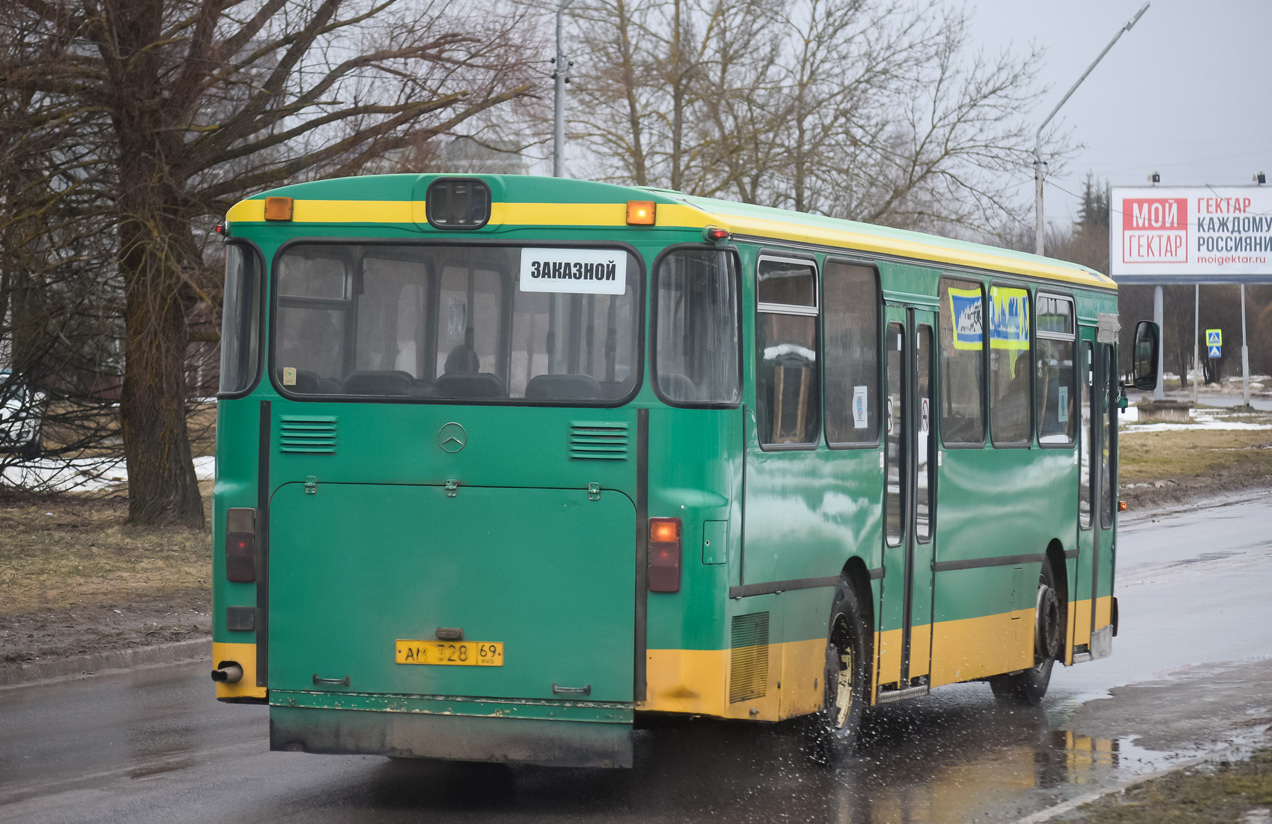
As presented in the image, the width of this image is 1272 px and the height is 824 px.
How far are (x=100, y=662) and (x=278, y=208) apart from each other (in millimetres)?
5844

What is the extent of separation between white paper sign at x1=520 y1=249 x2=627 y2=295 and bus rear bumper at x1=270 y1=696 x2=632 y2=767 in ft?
6.05

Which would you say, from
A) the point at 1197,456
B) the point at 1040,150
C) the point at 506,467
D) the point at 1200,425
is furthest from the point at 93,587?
the point at 1200,425

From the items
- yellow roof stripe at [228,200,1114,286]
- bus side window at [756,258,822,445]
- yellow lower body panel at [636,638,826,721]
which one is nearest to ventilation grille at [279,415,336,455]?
yellow roof stripe at [228,200,1114,286]

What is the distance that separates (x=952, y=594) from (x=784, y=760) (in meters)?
1.74

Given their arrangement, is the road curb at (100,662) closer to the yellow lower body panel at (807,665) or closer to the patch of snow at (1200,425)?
the yellow lower body panel at (807,665)

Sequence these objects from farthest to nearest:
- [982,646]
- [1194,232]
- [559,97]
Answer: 1. [1194,232]
2. [559,97]
3. [982,646]

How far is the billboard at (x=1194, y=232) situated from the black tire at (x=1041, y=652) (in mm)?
67298

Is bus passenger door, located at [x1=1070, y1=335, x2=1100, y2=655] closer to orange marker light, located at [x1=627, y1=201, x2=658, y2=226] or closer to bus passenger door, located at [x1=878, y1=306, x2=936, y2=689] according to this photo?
bus passenger door, located at [x1=878, y1=306, x2=936, y2=689]

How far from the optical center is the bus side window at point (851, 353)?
863 centimetres

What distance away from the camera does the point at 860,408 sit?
354 inches

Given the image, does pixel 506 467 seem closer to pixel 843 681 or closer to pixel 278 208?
pixel 278 208

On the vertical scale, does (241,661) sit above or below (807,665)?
above

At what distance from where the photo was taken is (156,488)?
2006 centimetres

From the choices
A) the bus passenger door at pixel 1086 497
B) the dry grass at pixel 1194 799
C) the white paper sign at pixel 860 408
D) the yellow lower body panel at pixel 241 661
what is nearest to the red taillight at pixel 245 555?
the yellow lower body panel at pixel 241 661
